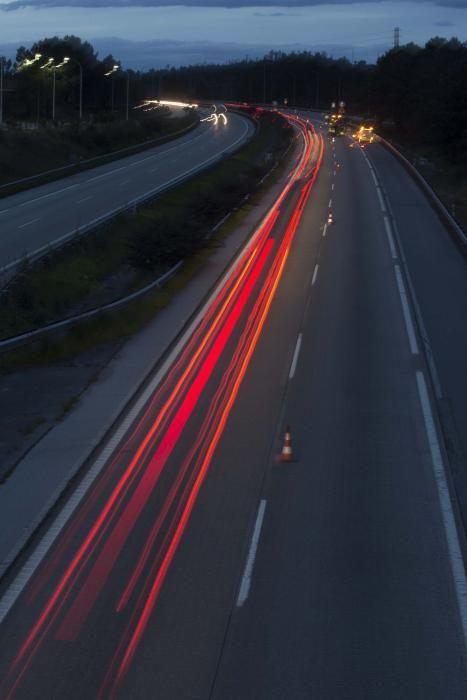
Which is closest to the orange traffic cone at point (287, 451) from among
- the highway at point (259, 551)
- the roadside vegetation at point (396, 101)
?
the highway at point (259, 551)

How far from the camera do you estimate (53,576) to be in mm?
9461

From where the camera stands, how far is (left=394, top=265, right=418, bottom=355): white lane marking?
65.7ft

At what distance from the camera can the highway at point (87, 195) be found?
3350 cm

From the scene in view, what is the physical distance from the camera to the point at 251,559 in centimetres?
988

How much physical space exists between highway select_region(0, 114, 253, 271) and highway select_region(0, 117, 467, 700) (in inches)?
533

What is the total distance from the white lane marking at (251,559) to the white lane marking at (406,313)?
29.4 feet

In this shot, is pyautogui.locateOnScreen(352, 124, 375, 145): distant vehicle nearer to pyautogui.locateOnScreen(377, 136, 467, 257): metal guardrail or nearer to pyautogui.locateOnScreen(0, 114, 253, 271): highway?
pyautogui.locateOnScreen(0, 114, 253, 271): highway

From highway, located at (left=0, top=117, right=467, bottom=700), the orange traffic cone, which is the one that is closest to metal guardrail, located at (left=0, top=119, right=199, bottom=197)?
highway, located at (left=0, top=117, right=467, bottom=700)

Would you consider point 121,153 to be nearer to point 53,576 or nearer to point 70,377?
point 70,377

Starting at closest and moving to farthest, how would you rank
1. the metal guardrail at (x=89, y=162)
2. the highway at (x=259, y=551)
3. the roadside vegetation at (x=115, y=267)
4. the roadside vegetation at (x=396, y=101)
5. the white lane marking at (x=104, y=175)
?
the highway at (x=259, y=551)
the roadside vegetation at (x=115, y=267)
the metal guardrail at (x=89, y=162)
the white lane marking at (x=104, y=175)
the roadside vegetation at (x=396, y=101)

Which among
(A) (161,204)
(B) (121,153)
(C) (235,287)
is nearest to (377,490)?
(C) (235,287)

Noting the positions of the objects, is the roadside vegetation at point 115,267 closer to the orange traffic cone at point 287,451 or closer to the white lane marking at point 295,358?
the white lane marking at point 295,358

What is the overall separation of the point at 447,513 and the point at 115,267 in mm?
20858

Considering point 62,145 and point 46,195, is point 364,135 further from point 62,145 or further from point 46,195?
point 46,195
